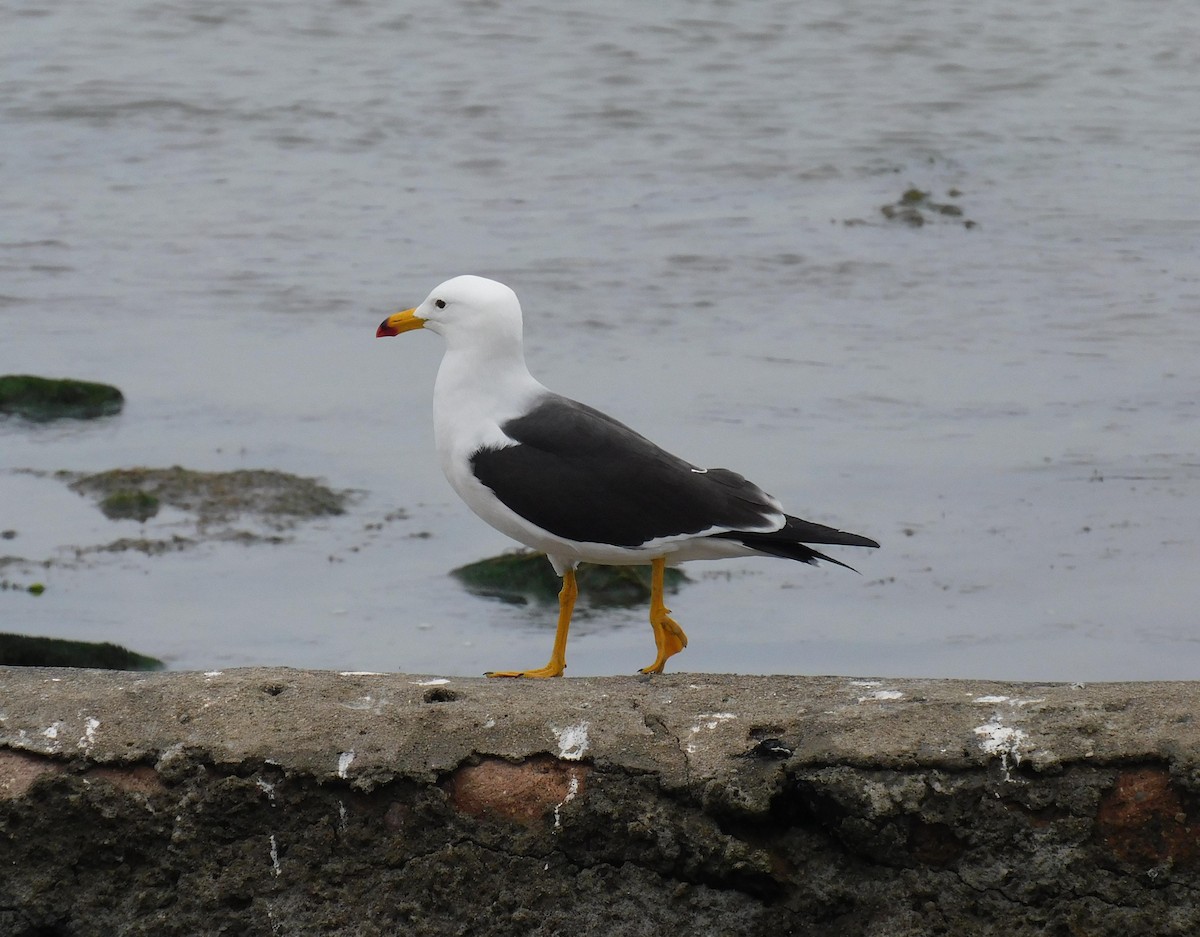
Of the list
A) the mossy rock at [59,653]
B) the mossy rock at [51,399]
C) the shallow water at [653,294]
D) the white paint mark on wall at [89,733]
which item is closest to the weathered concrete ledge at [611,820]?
the white paint mark on wall at [89,733]

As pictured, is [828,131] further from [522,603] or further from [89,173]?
[522,603]

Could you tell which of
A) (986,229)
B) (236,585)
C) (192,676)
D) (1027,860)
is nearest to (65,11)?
(986,229)

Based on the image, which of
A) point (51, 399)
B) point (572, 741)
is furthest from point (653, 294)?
point (572, 741)

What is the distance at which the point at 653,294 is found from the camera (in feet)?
33.6

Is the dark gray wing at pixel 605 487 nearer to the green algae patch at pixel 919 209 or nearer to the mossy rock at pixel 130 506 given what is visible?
the mossy rock at pixel 130 506

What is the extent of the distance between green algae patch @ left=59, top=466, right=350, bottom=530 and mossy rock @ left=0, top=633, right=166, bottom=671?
4.62 ft

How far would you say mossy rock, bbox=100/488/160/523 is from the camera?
7195 mm

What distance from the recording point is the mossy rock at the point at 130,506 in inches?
283

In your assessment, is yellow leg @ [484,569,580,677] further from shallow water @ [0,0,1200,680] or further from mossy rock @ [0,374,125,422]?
mossy rock @ [0,374,125,422]

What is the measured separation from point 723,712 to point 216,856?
38.5 inches

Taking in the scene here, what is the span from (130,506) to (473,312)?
292 centimetres

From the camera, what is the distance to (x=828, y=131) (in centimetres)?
1360

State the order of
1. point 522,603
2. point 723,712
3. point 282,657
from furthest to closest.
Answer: point 522,603 → point 282,657 → point 723,712

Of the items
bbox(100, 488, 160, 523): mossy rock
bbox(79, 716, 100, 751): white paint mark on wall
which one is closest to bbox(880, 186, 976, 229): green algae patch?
bbox(100, 488, 160, 523): mossy rock
